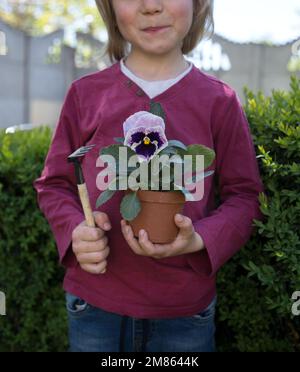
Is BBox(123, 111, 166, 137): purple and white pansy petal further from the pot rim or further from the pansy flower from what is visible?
the pot rim

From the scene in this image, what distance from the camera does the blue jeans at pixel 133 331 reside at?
6.04 feet

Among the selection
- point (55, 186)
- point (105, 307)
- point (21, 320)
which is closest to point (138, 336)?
point (105, 307)

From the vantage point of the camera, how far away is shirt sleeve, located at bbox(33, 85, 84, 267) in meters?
1.85

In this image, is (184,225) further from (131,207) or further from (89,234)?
(89,234)

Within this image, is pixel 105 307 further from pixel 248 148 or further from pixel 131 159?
pixel 248 148

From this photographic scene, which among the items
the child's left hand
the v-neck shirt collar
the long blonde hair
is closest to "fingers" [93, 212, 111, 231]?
the child's left hand

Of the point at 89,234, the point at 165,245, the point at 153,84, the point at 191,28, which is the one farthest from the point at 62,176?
the point at 191,28

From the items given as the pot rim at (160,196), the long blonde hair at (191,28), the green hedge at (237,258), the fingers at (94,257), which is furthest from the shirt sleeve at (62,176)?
the green hedge at (237,258)

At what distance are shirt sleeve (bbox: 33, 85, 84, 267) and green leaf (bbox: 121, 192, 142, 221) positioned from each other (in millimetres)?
392

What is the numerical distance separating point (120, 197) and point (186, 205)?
22cm

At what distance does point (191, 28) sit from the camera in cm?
210

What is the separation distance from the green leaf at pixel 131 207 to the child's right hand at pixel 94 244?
0.64 feet

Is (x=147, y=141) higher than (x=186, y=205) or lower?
higher

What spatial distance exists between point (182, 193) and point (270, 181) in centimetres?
56
